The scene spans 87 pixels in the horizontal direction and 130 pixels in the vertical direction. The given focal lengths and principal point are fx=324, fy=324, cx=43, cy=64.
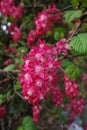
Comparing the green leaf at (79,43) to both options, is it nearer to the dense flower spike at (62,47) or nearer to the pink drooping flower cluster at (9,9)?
the dense flower spike at (62,47)

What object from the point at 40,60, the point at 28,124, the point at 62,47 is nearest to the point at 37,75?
the point at 40,60

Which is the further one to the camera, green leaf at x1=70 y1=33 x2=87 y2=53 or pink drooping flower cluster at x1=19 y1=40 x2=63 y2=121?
green leaf at x1=70 y1=33 x2=87 y2=53

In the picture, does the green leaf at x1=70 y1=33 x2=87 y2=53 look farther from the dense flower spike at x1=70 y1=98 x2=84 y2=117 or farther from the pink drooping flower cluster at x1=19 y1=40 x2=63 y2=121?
the dense flower spike at x1=70 y1=98 x2=84 y2=117

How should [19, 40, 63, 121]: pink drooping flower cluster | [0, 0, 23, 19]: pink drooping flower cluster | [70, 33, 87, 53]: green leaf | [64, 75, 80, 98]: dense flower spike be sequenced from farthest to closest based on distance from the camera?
[0, 0, 23, 19]: pink drooping flower cluster
[64, 75, 80, 98]: dense flower spike
[70, 33, 87, 53]: green leaf
[19, 40, 63, 121]: pink drooping flower cluster

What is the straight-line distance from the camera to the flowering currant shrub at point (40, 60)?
1415 millimetres

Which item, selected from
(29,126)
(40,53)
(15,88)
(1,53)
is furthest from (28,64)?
(1,53)

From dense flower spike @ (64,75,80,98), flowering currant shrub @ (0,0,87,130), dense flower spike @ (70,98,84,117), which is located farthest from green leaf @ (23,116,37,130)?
dense flower spike @ (64,75,80,98)

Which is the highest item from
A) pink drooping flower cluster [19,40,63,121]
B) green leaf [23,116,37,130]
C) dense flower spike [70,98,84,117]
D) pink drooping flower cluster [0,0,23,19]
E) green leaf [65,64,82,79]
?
pink drooping flower cluster [19,40,63,121]

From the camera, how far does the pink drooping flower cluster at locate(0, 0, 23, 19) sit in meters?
2.29

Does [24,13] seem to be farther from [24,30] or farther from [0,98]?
[0,98]

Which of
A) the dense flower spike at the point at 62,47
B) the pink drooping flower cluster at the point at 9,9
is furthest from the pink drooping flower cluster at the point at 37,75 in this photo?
the pink drooping flower cluster at the point at 9,9

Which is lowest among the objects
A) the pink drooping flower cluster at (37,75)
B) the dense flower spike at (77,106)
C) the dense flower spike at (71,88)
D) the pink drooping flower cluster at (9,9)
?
the dense flower spike at (77,106)

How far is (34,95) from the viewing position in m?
1.39

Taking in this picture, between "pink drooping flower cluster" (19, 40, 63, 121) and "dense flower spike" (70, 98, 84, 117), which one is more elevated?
"pink drooping flower cluster" (19, 40, 63, 121)
